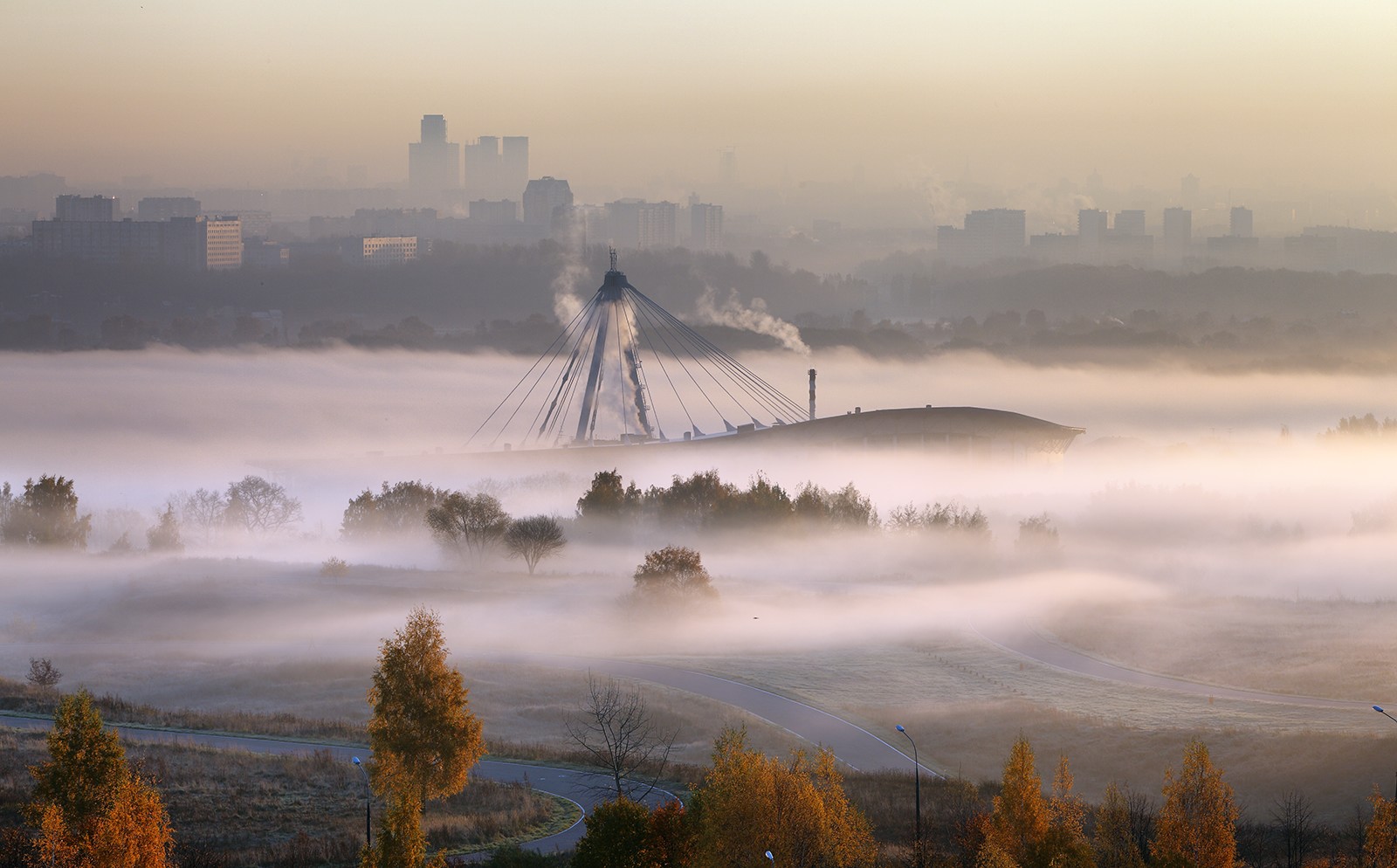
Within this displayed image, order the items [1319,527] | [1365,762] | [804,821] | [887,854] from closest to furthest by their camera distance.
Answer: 1. [804,821]
2. [887,854]
3. [1365,762]
4. [1319,527]

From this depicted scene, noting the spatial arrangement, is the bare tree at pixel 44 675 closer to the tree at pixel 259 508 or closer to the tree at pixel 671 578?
the tree at pixel 671 578

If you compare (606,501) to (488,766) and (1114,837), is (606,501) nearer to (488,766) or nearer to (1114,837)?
(488,766)

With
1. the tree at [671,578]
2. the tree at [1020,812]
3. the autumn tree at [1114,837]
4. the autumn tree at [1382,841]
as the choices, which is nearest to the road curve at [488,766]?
the tree at [1020,812]

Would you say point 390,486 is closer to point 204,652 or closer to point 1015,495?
point 1015,495

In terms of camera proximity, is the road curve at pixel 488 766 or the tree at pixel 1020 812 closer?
the tree at pixel 1020 812

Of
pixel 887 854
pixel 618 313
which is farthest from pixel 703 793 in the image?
pixel 618 313
